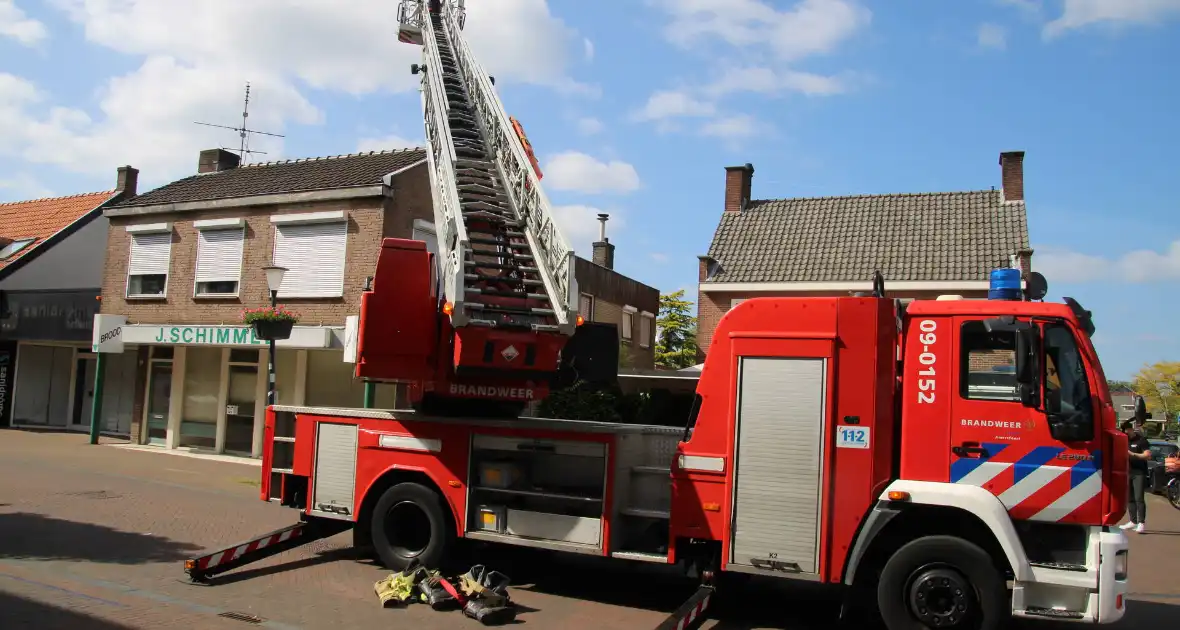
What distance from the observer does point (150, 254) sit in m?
20.7

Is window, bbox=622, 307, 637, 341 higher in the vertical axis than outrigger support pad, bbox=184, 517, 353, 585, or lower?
higher

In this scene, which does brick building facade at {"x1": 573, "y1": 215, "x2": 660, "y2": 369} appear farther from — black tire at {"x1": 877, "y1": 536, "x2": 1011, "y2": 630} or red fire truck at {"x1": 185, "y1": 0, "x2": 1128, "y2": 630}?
black tire at {"x1": 877, "y1": 536, "x2": 1011, "y2": 630}

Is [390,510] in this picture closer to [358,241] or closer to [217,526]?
[217,526]

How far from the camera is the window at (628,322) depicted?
91.3ft

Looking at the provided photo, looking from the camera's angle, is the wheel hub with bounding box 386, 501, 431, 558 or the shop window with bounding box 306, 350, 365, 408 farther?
the shop window with bounding box 306, 350, 365, 408

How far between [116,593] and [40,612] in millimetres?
777

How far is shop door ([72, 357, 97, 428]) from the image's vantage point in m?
25.0

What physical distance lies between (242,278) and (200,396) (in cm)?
344

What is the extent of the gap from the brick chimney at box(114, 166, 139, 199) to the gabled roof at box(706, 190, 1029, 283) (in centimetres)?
1663

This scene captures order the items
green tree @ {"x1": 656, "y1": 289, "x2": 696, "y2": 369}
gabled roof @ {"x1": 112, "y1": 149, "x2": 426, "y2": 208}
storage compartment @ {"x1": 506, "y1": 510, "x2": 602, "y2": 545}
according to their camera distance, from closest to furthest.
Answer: storage compartment @ {"x1": 506, "y1": 510, "x2": 602, "y2": 545} < gabled roof @ {"x1": 112, "y1": 149, "x2": 426, "y2": 208} < green tree @ {"x1": 656, "y1": 289, "x2": 696, "y2": 369}

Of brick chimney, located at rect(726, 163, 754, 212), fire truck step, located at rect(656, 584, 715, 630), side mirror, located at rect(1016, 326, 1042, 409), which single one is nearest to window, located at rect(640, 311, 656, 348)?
brick chimney, located at rect(726, 163, 754, 212)

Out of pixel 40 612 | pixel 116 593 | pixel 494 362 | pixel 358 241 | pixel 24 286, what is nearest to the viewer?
pixel 40 612

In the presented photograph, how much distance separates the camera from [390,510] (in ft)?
29.2

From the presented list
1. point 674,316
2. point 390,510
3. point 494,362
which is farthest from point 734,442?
point 674,316
